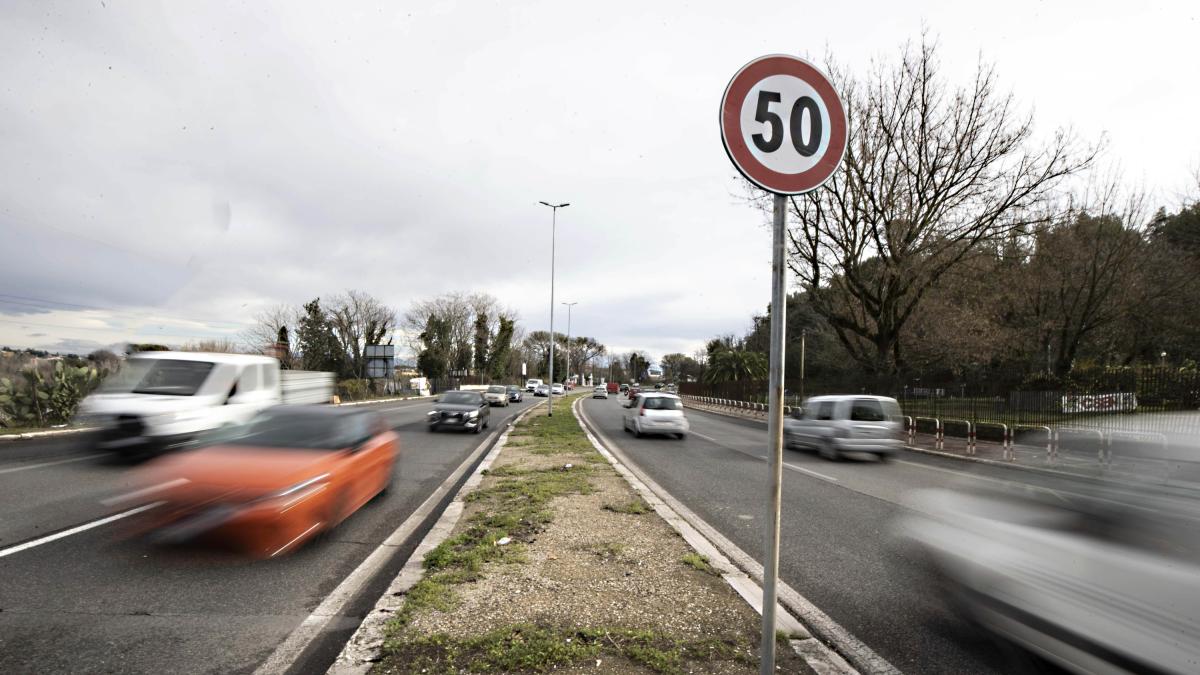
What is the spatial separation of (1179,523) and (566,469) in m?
7.95

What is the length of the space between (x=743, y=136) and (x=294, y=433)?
18.9 ft

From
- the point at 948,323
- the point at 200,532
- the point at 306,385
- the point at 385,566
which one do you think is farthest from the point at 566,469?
the point at 948,323

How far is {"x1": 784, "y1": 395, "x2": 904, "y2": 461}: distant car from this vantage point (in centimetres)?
1270

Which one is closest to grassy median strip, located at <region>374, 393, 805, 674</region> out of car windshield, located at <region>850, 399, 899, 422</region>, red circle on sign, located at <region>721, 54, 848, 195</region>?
red circle on sign, located at <region>721, 54, 848, 195</region>

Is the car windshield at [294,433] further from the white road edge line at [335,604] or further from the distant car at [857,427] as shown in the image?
the distant car at [857,427]

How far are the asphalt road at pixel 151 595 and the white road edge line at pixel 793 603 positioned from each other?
8.88 ft

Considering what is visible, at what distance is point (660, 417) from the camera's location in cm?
1773

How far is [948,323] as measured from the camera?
25.4 meters

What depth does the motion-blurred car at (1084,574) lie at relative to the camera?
8.80 feet

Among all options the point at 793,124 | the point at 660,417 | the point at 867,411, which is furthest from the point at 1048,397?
the point at 793,124

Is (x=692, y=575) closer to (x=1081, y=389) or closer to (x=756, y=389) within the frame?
(x=1081, y=389)

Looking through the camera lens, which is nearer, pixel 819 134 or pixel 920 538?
pixel 819 134

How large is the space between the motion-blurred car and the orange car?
5128mm

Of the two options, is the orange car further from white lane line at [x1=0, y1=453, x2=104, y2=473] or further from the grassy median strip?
white lane line at [x1=0, y1=453, x2=104, y2=473]
